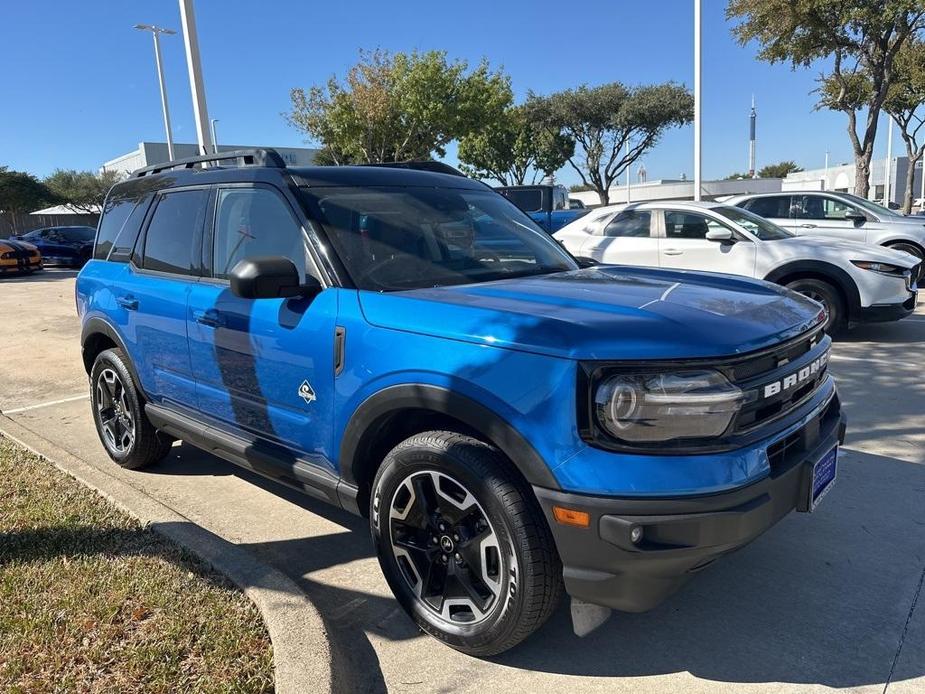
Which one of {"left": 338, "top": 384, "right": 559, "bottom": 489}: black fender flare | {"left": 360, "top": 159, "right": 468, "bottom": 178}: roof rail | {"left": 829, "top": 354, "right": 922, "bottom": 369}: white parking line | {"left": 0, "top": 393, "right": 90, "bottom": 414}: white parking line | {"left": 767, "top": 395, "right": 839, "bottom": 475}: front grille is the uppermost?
{"left": 360, "top": 159, "right": 468, "bottom": 178}: roof rail

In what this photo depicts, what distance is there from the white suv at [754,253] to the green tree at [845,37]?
11.1 metres

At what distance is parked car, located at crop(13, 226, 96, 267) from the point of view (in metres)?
23.0

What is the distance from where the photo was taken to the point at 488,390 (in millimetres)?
Result: 2293

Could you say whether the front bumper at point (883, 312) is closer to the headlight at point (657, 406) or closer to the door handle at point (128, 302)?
the headlight at point (657, 406)

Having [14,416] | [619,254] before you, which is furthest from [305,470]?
[619,254]

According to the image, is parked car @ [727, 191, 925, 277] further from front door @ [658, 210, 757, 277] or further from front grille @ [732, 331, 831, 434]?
front grille @ [732, 331, 831, 434]

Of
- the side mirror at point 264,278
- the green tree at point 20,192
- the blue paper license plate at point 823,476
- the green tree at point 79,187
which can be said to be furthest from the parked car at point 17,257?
the green tree at point 79,187

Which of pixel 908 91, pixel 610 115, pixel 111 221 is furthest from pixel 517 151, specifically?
pixel 111 221

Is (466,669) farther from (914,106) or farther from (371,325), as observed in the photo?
(914,106)

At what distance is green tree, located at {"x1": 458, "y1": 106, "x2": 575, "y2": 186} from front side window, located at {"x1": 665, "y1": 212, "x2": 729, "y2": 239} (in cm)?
2949

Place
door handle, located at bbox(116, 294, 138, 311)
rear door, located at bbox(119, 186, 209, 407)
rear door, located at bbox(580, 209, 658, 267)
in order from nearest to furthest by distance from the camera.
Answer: rear door, located at bbox(119, 186, 209, 407) < door handle, located at bbox(116, 294, 138, 311) < rear door, located at bbox(580, 209, 658, 267)

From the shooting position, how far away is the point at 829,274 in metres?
7.59

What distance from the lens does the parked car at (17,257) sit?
1980 centimetres

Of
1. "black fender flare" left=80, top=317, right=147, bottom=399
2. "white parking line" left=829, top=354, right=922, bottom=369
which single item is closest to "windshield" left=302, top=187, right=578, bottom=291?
"black fender flare" left=80, top=317, right=147, bottom=399
